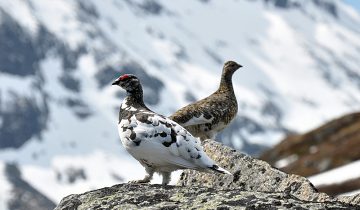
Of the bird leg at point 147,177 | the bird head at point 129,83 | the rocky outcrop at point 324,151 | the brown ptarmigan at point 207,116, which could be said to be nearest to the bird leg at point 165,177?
the bird leg at point 147,177

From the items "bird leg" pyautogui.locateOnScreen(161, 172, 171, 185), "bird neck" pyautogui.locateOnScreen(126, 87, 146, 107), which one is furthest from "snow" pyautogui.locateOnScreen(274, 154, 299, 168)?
"bird leg" pyautogui.locateOnScreen(161, 172, 171, 185)

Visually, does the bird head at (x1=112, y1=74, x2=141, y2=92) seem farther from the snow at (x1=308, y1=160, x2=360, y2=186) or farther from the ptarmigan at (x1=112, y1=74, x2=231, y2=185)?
the snow at (x1=308, y1=160, x2=360, y2=186)

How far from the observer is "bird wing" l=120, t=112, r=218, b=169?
491 inches

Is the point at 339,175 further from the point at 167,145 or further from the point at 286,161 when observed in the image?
the point at 167,145

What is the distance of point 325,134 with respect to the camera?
119 meters

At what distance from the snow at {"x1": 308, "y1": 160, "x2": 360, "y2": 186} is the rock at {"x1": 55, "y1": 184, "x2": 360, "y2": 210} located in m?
63.4

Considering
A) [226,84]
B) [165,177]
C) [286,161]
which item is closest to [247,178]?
[165,177]

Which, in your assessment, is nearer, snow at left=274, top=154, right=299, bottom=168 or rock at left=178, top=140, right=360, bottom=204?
rock at left=178, top=140, right=360, bottom=204

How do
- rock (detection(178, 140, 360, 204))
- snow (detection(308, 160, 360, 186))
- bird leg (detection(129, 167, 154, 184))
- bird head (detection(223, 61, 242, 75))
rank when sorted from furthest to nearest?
snow (detection(308, 160, 360, 186)) < bird head (detection(223, 61, 242, 75)) < rock (detection(178, 140, 360, 204)) < bird leg (detection(129, 167, 154, 184))

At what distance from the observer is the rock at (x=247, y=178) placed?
14352 mm

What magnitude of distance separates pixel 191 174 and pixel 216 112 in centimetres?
250

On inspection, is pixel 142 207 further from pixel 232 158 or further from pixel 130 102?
pixel 232 158

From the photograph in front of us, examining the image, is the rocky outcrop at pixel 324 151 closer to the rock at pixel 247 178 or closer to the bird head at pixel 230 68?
the bird head at pixel 230 68

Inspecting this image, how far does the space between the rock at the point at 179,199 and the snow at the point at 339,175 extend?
63.4 metres
